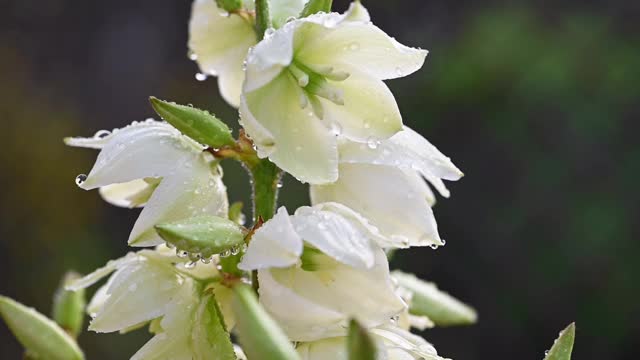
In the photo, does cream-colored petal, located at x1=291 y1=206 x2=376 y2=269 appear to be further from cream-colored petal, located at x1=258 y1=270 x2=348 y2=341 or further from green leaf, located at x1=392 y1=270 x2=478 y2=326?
green leaf, located at x1=392 y1=270 x2=478 y2=326

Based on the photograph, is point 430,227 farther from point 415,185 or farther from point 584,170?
point 584,170

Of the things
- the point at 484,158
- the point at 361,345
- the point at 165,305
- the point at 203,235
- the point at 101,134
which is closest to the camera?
the point at 361,345

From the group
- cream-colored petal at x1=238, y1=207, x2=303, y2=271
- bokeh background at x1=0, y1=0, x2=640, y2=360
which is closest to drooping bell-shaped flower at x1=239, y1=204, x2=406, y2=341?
cream-colored petal at x1=238, y1=207, x2=303, y2=271

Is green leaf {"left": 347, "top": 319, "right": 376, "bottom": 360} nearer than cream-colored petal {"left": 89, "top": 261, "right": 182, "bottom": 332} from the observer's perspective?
Yes

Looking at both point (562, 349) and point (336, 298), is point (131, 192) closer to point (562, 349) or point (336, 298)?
point (336, 298)

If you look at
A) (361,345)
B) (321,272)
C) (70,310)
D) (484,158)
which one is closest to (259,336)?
(361,345)

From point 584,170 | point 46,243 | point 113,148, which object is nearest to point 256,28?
A: point 113,148
